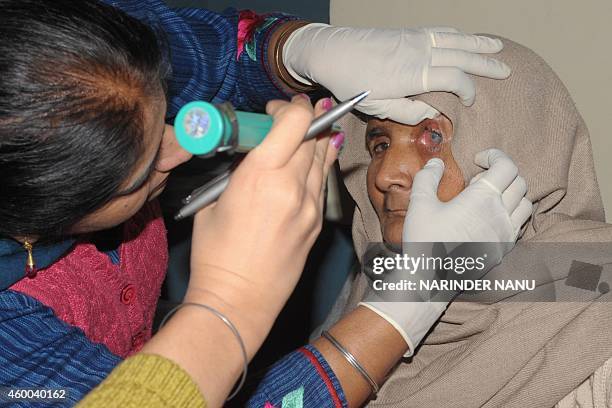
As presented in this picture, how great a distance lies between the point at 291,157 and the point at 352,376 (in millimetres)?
448

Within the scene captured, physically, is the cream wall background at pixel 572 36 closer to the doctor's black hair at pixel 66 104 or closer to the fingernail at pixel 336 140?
the fingernail at pixel 336 140

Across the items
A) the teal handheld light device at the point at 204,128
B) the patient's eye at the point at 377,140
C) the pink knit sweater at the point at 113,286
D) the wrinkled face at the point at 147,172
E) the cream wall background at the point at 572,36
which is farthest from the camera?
the cream wall background at the point at 572,36

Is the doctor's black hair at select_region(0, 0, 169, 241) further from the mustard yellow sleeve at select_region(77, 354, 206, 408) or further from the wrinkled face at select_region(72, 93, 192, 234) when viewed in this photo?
the mustard yellow sleeve at select_region(77, 354, 206, 408)

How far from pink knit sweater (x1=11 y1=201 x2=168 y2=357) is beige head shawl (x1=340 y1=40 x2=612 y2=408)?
1.72 feet

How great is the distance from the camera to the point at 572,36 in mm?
1592

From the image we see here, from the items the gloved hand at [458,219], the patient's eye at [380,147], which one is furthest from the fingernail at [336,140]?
the patient's eye at [380,147]

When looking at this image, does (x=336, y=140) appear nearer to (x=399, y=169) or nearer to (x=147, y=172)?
(x=147, y=172)

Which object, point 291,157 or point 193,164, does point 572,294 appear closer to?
point 291,157

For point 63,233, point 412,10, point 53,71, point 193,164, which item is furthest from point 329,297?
point 53,71

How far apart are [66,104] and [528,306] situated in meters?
0.90

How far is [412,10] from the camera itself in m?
1.79

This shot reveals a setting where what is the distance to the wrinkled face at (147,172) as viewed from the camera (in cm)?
91

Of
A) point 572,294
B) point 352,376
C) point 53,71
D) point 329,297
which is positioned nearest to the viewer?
point 53,71

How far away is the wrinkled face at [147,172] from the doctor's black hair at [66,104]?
23mm
